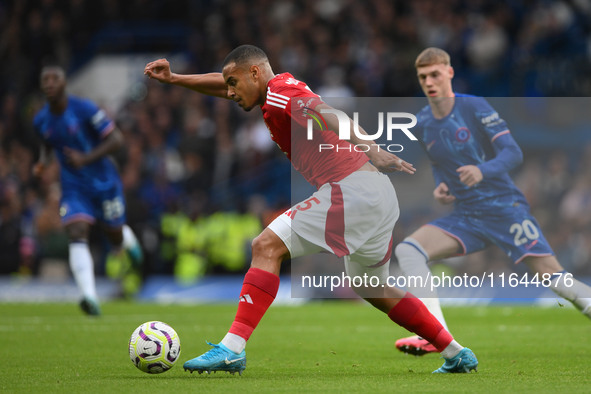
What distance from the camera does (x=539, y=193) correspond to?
34.7ft

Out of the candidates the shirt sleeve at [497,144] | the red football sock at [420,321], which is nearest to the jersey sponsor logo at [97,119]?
the shirt sleeve at [497,144]

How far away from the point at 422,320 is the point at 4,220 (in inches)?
524

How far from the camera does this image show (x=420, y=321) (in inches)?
245

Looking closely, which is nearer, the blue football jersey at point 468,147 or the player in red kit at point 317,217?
A: the player in red kit at point 317,217

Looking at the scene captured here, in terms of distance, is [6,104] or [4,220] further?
[6,104]

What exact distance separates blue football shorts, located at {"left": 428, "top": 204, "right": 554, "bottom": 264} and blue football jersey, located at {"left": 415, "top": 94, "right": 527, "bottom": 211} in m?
0.07

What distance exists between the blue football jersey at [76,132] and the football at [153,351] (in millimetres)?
5485

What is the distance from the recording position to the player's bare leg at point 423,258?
7.45 m

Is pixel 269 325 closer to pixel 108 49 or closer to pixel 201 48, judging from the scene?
pixel 201 48

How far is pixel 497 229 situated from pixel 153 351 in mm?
3094

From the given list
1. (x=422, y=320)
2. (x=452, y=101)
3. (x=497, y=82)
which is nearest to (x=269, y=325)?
(x=452, y=101)

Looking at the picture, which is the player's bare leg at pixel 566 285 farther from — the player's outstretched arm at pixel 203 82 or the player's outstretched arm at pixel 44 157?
the player's outstretched arm at pixel 44 157

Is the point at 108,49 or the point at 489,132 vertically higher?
the point at 108,49

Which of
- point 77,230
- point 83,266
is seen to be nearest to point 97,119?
point 77,230
